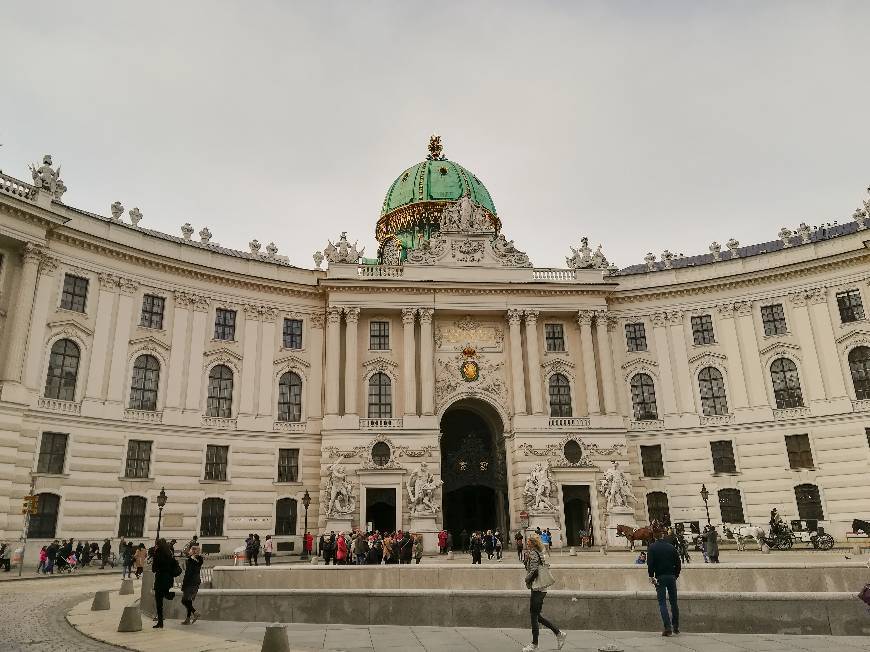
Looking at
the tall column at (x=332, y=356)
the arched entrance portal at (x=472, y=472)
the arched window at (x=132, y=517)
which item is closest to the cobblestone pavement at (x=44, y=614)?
the arched window at (x=132, y=517)

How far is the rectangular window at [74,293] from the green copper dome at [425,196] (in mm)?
26122

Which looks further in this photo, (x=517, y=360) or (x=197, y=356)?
(x=517, y=360)

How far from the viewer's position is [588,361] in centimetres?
4338

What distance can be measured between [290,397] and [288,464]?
14.1 feet

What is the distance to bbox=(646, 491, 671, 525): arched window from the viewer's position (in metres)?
41.1

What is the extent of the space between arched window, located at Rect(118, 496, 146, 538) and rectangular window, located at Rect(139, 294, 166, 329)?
392 inches

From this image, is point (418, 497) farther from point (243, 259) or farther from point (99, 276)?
point (99, 276)

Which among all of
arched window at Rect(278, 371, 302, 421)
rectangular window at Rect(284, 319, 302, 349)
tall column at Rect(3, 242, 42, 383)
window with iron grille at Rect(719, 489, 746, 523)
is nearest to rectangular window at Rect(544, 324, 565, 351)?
window with iron grille at Rect(719, 489, 746, 523)

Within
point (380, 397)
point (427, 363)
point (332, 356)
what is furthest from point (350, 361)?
point (427, 363)

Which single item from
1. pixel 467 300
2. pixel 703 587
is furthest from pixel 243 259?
pixel 703 587

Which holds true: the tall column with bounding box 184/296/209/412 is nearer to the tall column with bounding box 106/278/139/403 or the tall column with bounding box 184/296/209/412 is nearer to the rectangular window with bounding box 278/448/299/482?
the tall column with bounding box 106/278/139/403

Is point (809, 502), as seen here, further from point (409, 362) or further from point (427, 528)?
point (409, 362)

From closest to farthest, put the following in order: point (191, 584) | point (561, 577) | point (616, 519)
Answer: point (191, 584) < point (561, 577) < point (616, 519)

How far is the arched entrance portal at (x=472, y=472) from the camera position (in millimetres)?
42625
